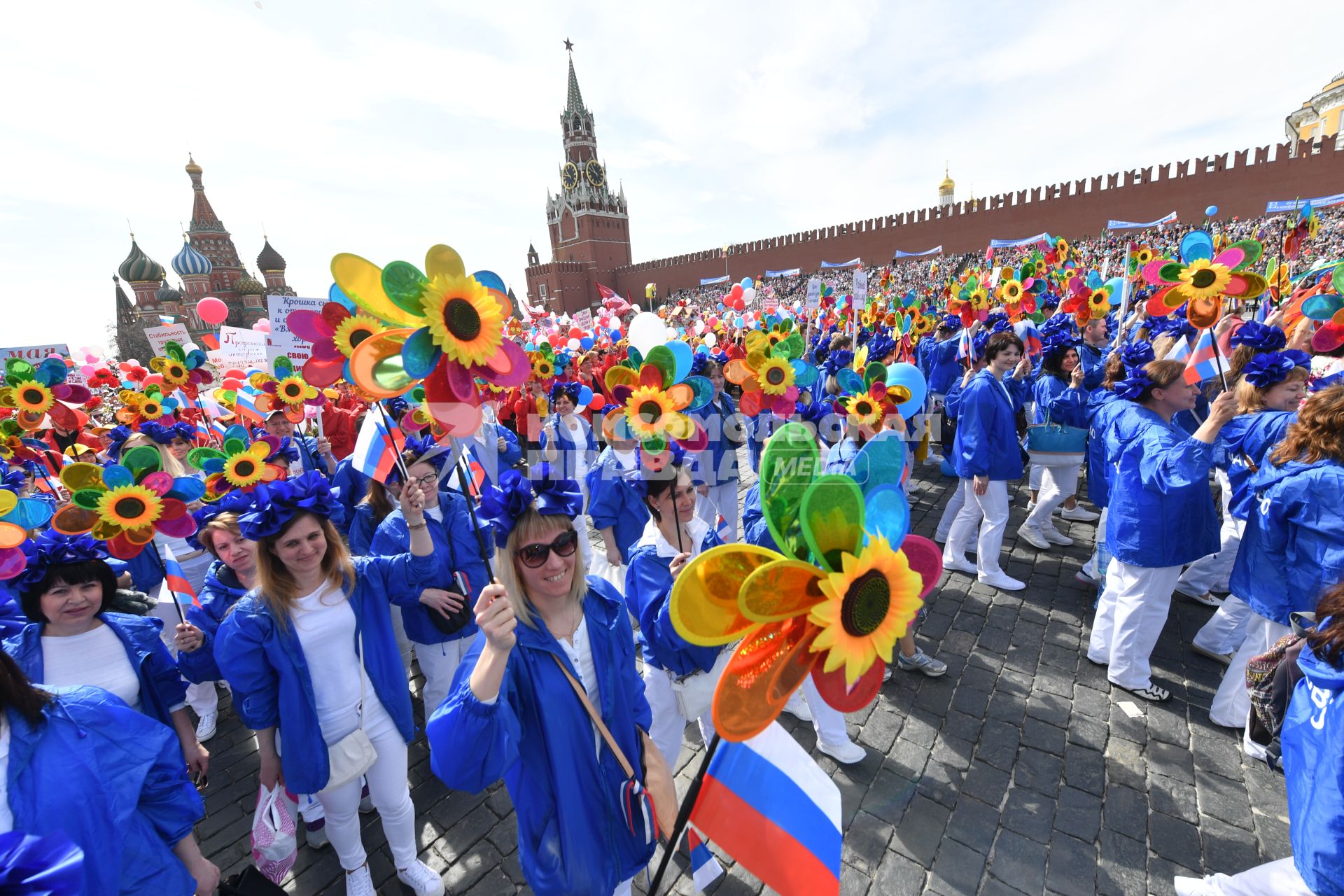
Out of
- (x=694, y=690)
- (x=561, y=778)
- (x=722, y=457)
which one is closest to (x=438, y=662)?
(x=694, y=690)

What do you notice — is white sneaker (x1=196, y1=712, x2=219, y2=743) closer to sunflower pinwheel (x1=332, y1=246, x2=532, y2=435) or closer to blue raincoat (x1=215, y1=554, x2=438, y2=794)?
blue raincoat (x1=215, y1=554, x2=438, y2=794)

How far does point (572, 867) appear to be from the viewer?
171cm

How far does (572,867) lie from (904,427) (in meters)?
3.41

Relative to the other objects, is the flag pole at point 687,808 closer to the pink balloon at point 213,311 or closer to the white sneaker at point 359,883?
the white sneaker at point 359,883

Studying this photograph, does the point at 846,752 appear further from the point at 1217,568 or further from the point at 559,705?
the point at 1217,568

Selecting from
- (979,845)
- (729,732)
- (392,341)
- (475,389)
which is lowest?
(979,845)

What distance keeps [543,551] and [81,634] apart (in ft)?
6.72

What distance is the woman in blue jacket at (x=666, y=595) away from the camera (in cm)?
254

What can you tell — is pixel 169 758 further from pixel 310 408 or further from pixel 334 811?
pixel 310 408

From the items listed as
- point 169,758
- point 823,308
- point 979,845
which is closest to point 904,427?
point 979,845

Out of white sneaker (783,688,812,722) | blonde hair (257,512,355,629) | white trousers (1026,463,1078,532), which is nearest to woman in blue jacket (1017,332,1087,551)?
white trousers (1026,463,1078,532)

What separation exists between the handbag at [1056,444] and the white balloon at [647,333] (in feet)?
11.9

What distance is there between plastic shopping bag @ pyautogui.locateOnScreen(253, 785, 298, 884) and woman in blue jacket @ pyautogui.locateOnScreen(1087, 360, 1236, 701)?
14.6 feet

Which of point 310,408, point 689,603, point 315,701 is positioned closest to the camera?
point 689,603
